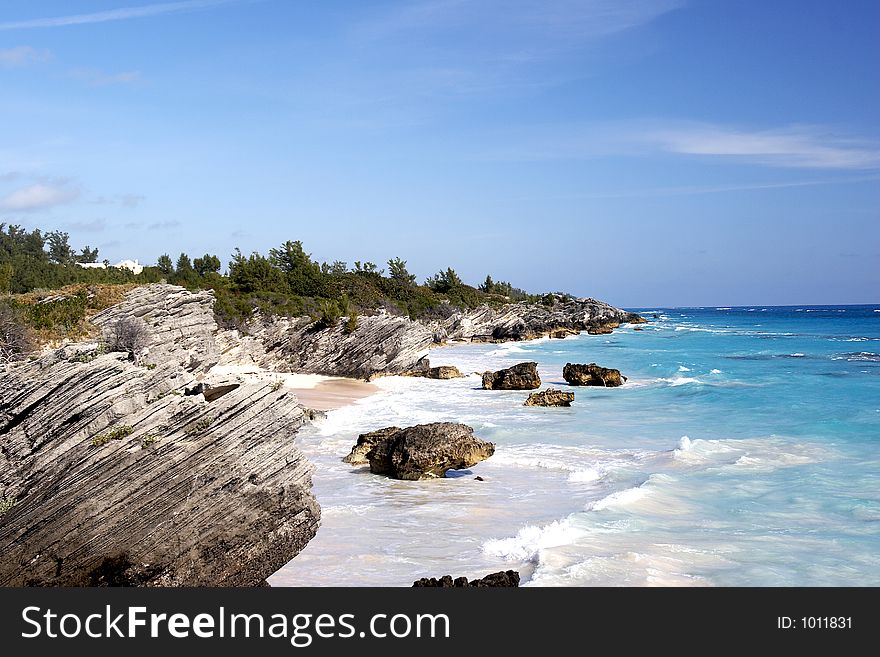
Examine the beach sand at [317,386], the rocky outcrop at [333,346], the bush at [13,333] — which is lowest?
the beach sand at [317,386]

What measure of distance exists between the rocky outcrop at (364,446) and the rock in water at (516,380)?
17446 mm

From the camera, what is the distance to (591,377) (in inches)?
1617

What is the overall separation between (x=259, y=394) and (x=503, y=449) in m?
12.8

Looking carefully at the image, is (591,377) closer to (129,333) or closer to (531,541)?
(129,333)

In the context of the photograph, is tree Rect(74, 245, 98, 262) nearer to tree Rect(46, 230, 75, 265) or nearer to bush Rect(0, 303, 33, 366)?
tree Rect(46, 230, 75, 265)

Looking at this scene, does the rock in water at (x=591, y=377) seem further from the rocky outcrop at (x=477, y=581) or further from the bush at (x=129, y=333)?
the rocky outcrop at (x=477, y=581)

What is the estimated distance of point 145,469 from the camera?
35.7ft

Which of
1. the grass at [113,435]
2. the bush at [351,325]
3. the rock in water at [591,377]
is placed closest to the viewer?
the grass at [113,435]

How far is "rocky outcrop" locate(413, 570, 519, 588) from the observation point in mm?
11414

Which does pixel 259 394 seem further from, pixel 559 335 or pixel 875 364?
pixel 559 335

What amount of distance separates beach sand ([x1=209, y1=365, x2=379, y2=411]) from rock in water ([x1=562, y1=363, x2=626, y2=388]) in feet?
37.9

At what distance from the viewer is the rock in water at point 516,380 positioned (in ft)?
127

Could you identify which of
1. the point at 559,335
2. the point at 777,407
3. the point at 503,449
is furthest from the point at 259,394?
the point at 559,335

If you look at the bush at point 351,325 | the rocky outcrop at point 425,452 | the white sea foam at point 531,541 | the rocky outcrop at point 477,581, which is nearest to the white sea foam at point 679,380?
the bush at point 351,325
